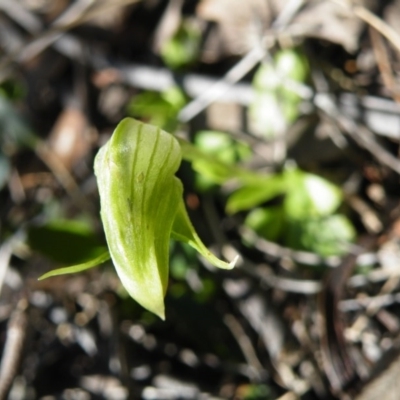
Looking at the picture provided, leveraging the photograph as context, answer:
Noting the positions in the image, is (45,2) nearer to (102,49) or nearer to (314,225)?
(102,49)

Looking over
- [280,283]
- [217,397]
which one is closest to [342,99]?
[280,283]

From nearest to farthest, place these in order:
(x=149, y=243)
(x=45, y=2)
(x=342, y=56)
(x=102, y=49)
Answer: (x=149, y=243), (x=342, y=56), (x=102, y=49), (x=45, y=2)

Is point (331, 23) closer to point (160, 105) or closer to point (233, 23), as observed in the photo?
point (233, 23)

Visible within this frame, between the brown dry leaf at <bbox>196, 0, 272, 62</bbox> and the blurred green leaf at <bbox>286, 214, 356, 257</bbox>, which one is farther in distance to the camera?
the brown dry leaf at <bbox>196, 0, 272, 62</bbox>

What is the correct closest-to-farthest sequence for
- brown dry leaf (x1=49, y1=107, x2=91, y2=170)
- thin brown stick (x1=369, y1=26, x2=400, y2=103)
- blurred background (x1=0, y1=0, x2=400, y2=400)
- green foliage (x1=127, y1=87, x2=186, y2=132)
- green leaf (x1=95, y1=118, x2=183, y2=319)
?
green leaf (x1=95, y1=118, x2=183, y2=319) < blurred background (x1=0, y1=0, x2=400, y2=400) < thin brown stick (x1=369, y1=26, x2=400, y2=103) < green foliage (x1=127, y1=87, x2=186, y2=132) < brown dry leaf (x1=49, y1=107, x2=91, y2=170)

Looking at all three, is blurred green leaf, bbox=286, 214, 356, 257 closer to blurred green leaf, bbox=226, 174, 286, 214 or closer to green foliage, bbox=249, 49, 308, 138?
blurred green leaf, bbox=226, 174, 286, 214

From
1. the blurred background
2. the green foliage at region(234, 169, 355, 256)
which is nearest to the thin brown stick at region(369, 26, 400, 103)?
the blurred background
